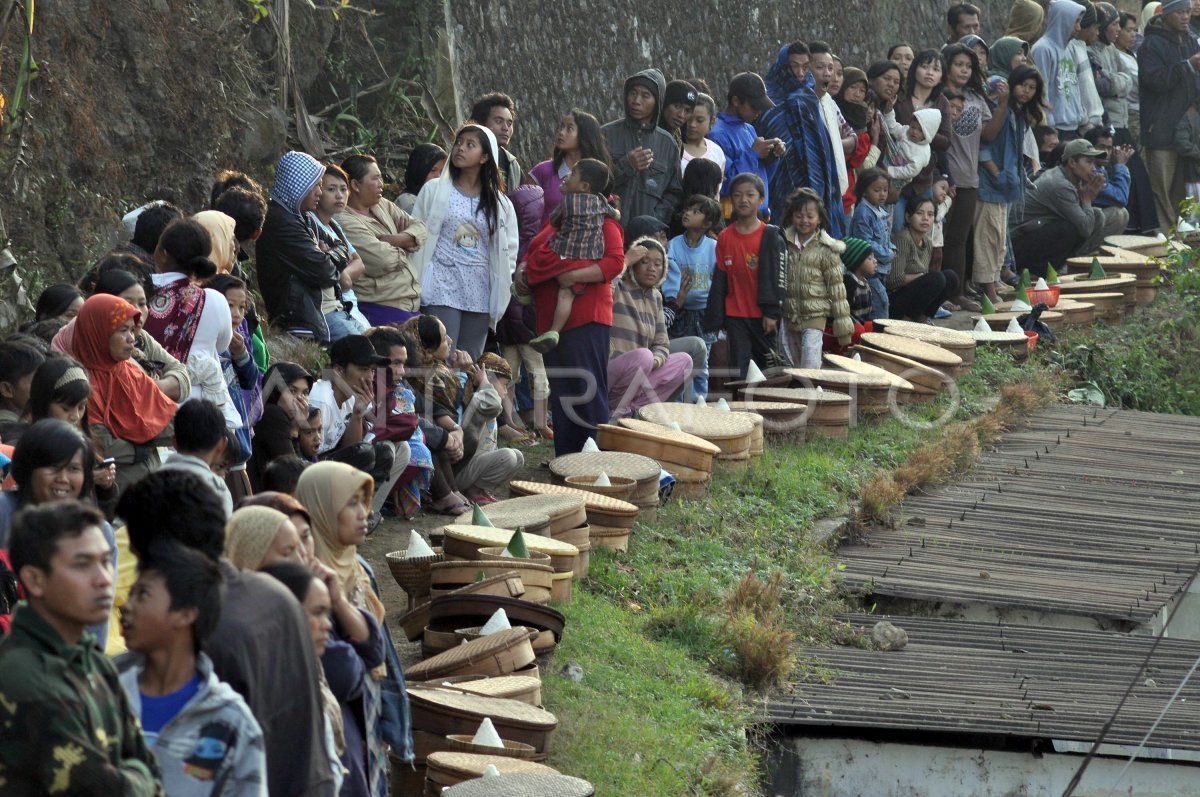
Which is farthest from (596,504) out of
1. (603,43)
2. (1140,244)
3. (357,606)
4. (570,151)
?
(1140,244)

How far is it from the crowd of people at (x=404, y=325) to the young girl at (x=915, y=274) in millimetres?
30

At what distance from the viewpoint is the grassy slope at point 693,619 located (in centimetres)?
630

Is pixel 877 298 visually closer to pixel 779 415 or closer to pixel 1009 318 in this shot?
pixel 1009 318

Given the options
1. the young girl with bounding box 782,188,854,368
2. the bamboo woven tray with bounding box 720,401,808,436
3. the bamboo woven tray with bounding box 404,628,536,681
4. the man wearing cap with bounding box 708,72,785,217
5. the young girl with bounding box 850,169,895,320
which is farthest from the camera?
the young girl with bounding box 850,169,895,320

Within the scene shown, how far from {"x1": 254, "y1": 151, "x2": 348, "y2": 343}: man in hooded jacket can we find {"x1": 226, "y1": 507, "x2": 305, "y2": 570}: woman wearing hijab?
411cm

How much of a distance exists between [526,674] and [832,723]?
55.2 inches

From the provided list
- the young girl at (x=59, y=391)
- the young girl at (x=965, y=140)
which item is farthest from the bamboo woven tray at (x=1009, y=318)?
the young girl at (x=59, y=391)

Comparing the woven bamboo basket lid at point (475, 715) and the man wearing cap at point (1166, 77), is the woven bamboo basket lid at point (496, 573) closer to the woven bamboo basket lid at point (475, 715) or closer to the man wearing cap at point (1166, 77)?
the woven bamboo basket lid at point (475, 715)

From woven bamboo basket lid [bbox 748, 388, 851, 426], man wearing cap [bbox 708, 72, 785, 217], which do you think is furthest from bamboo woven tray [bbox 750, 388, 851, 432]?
man wearing cap [bbox 708, 72, 785, 217]

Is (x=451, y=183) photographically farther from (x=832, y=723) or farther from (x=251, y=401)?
(x=832, y=723)

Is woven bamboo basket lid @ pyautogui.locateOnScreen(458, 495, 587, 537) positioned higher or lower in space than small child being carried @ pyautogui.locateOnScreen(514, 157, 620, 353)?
lower

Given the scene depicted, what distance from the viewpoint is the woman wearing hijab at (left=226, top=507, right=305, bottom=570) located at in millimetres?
4137

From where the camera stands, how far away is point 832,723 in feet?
22.4

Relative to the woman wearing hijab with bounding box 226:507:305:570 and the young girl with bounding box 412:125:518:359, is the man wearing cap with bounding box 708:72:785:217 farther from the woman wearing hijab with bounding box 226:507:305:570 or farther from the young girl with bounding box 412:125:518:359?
the woman wearing hijab with bounding box 226:507:305:570
